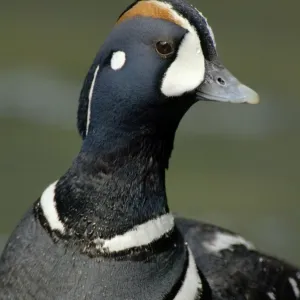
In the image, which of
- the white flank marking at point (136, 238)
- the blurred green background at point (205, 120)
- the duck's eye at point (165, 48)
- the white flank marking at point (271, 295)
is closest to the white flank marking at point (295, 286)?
the white flank marking at point (271, 295)

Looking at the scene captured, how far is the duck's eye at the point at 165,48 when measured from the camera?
2.07 m

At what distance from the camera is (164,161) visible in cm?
222

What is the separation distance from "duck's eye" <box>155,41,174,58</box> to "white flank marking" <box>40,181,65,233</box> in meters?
0.49

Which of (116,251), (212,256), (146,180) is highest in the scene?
(146,180)

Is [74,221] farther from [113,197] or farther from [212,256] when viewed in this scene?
[212,256]

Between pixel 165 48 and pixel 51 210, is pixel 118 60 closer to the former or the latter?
pixel 165 48

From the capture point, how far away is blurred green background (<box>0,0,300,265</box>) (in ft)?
14.3

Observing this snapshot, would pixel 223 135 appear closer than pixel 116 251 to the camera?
No

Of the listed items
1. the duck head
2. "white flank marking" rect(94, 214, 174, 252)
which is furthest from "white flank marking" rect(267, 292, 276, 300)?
the duck head

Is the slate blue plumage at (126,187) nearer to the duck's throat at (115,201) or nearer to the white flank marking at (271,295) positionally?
the duck's throat at (115,201)

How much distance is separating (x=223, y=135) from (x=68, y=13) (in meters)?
1.54

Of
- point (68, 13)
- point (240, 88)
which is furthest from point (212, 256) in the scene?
point (68, 13)

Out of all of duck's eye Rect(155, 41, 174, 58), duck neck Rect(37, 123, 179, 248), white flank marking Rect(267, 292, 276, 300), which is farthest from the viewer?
white flank marking Rect(267, 292, 276, 300)

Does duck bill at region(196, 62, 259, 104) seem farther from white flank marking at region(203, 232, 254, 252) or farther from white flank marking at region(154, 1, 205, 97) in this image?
white flank marking at region(203, 232, 254, 252)
